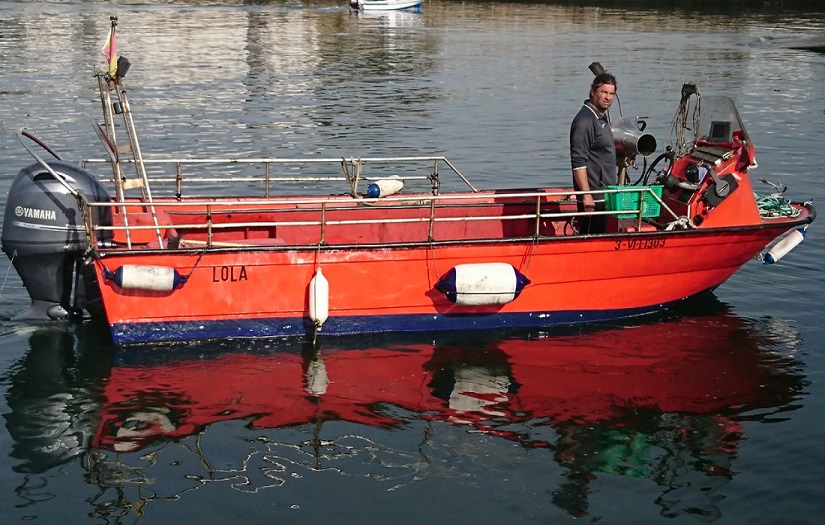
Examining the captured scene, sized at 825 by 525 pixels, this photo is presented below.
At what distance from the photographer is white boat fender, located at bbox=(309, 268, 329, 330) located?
1043cm

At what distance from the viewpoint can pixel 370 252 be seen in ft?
34.7

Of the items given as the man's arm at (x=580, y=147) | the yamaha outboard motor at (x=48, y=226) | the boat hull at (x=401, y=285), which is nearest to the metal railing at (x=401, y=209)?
the man's arm at (x=580, y=147)

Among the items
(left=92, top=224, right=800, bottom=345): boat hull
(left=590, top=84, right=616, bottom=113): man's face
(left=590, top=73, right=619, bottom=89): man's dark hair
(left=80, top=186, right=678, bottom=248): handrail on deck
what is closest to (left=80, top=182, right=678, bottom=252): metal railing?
(left=80, top=186, right=678, bottom=248): handrail on deck

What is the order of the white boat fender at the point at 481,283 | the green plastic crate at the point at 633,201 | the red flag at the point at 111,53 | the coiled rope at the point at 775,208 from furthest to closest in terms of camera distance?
the coiled rope at the point at 775,208 → the green plastic crate at the point at 633,201 → the white boat fender at the point at 481,283 → the red flag at the point at 111,53

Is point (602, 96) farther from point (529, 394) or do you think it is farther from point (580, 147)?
point (529, 394)

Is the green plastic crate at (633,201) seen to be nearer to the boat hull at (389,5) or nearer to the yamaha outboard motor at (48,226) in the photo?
the yamaha outboard motor at (48,226)

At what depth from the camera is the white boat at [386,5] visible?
232ft

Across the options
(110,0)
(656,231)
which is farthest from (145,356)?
(110,0)

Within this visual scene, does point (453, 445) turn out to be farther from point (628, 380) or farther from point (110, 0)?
point (110, 0)

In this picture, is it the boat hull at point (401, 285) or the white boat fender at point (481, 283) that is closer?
the boat hull at point (401, 285)

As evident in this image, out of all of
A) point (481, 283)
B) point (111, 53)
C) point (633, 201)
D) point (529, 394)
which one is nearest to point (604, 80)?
point (633, 201)

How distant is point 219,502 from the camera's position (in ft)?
25.2

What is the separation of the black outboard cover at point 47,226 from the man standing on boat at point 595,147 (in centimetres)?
522

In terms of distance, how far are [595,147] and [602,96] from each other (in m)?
0.67
